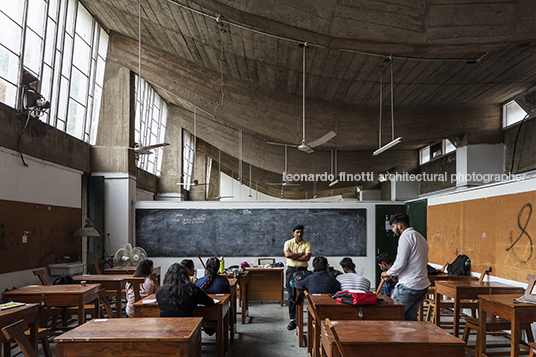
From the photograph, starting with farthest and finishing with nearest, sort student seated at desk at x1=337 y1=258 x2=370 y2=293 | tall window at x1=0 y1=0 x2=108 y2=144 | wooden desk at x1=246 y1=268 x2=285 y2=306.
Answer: wooden desk at x1=246 y1=268 x2=285 y2=306, tall window at x1=0 y1=0 x2=108 y2=144, student seated at desk at x1=337 y1=258 x2=370 y2=293

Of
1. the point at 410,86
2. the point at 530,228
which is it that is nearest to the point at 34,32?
the point at 410,86

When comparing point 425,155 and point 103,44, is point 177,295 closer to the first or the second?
point 103,44

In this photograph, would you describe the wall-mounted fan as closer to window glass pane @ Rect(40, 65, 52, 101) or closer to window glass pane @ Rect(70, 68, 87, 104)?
window glass pane @ Rect(40, 65, 52, 101)

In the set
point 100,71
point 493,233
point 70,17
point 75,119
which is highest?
point 70,17

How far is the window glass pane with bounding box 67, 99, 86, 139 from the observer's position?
31.3 feet

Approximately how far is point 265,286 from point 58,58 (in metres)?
6.66

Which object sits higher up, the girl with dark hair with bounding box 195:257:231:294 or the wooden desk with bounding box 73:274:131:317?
the girl with dark hair with bounding box 195:257:231:294

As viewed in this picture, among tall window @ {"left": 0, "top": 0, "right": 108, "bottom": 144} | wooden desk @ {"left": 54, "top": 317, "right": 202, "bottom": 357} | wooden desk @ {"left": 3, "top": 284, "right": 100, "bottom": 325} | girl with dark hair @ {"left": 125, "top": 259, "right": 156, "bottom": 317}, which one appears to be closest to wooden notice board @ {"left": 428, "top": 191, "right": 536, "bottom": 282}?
wooden desk @ {"left": 54, "top": 317, "right": 202, "bottom": 357}

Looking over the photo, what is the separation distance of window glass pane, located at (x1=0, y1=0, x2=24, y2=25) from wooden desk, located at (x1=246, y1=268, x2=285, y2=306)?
6.42 metres

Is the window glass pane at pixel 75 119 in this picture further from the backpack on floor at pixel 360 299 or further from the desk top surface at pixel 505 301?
the desk top surface at pixel 505 301

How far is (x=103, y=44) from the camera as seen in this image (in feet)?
35.9

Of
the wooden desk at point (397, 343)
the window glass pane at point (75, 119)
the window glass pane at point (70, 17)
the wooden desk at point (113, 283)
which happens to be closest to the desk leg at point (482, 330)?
the wooden desk at point (397, 343)

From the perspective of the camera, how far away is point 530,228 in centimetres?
554

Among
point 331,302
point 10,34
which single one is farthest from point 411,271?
point 10,34
